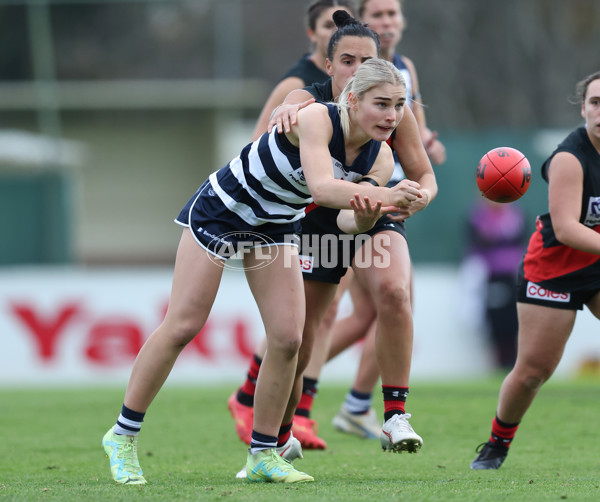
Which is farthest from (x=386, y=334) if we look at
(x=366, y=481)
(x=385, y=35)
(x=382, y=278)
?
(x=385, y=35)

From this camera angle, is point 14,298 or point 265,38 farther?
point 265,38

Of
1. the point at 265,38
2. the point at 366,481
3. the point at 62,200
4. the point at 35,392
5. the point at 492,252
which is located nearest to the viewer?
the point at 366,481

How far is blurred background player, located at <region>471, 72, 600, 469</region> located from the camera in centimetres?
505

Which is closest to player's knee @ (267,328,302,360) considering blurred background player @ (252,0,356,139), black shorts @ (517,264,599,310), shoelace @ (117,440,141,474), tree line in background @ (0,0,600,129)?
shoelace @ (117,440,141,474)

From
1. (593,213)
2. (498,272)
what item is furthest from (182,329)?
(498,272)

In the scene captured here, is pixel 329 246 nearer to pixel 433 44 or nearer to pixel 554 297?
pixel 554 297

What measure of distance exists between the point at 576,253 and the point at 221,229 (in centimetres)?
188

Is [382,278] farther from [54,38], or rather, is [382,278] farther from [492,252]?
[54,38]

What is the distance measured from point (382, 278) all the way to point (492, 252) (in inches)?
283

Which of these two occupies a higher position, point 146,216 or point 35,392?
point 146,216

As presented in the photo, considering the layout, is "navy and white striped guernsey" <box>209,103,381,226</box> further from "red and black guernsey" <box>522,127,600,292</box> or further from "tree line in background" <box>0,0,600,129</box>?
"tree line in background" <box>0,0,600,129</box>

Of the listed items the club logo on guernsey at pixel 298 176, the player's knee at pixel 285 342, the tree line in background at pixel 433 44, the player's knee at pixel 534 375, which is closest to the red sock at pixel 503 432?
the player's knee at pixel 534 375

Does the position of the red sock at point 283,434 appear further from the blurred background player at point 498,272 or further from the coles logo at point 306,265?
the blurred background player at point 498,272

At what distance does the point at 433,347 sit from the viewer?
39.4ft
